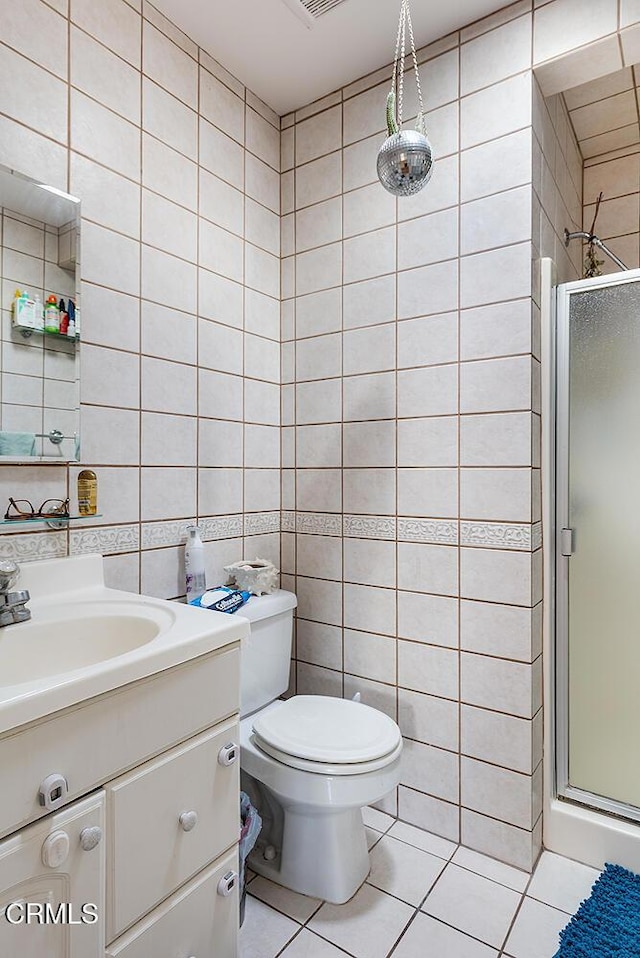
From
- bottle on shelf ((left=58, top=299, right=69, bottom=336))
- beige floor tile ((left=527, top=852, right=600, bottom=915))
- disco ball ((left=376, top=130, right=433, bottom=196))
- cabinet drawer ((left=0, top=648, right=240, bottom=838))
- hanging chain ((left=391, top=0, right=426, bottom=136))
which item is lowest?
beige floor tile ((left=527, top=852, right=600, bottom=915))

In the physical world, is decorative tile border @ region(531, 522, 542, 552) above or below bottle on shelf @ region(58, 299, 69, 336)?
below

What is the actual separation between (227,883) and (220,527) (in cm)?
97

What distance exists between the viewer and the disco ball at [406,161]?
48.9 inches

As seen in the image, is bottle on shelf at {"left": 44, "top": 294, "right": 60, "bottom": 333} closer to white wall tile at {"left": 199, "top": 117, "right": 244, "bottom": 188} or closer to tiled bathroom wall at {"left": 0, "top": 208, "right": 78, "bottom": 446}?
tiled bathroom wall at {"left": 0, "top": 208, "right": 78, "bottom": 446}

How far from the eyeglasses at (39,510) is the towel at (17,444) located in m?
0.11

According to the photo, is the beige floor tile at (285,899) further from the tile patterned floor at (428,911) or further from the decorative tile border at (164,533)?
the decorative tile border at (164,533)

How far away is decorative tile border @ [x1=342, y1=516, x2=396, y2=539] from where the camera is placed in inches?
Answer: 71.0

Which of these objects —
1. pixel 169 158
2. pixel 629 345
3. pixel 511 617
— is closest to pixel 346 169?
pixel 169 158

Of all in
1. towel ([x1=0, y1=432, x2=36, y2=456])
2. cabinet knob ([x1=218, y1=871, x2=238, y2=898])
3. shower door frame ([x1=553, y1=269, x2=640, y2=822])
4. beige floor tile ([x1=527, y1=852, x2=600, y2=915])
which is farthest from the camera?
shower door frame ([x1=553, y1=269, x2=640, y2=822])

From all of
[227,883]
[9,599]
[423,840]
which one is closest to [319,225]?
[9,599]

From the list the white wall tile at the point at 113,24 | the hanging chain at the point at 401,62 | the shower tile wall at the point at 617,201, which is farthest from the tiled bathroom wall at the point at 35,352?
the shower tile wall at the point at 617,201

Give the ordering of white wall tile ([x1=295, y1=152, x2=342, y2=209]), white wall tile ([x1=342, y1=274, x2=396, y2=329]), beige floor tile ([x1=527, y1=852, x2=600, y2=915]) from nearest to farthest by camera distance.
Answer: beige floor tile ([x1=527, y1=852, x2=600, y2=915])
white wall tile ([x1=342, y1=274, x2=396, y2=329])
white wall tile ([x1=295, y1=152, x2=342, y2=209])

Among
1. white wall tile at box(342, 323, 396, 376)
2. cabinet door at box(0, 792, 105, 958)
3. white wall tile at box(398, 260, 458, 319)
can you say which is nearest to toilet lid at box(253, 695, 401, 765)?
cabinet door at box(0, 792, 105, 958)
